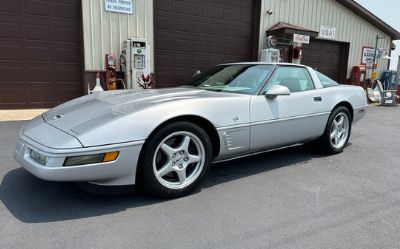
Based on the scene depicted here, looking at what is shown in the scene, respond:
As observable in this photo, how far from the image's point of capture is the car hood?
2.64 meters

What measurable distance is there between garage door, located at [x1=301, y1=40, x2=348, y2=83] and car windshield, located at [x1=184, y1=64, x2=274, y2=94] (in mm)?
9396

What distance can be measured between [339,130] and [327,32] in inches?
387

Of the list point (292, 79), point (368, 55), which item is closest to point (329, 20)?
point (368, 55)

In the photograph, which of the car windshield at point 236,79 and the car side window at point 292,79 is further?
the car side window at point 292,79

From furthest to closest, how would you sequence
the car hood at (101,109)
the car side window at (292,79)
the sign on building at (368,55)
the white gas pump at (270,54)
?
the sign on building at (368,55) → the white gas pump at (270,54) → the car side window at (292,79) → the car hood at (101,109)

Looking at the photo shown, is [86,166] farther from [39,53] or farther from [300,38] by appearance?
[300,38]

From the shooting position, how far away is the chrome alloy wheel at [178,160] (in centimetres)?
285

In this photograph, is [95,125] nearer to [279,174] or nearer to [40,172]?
[40,172]

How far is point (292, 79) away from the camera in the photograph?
4.09 meters

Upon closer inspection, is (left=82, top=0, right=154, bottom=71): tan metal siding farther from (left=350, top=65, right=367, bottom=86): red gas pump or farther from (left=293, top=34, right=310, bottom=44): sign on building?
(left=350, top=65, right=367, bottom=86): red gas pump

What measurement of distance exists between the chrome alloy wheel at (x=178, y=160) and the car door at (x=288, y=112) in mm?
681

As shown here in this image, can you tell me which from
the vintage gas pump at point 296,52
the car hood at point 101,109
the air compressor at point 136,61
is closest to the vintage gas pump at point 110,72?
the air compressor at point 136,61

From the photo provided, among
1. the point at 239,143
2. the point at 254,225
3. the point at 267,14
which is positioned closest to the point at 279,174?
the point at 239,143

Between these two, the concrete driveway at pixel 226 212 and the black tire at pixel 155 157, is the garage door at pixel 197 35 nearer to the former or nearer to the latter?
the concrete driveway at pixel 226 212
